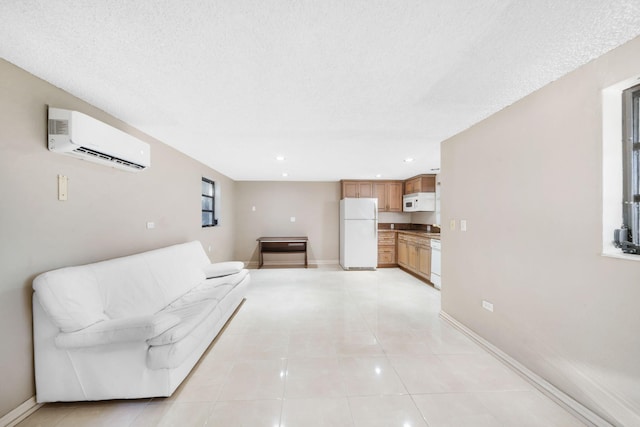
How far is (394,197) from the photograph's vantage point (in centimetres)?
623

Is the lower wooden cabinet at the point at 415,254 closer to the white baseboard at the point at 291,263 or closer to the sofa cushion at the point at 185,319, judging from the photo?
the white baseboard at the point at 291,263

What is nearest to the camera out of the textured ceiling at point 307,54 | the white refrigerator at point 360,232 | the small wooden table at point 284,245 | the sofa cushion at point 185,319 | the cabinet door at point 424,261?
the textured ceiling at point 307,54

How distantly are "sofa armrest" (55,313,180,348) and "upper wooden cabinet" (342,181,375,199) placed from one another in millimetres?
4964

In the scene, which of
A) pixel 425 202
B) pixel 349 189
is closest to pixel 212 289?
pixel 349 189

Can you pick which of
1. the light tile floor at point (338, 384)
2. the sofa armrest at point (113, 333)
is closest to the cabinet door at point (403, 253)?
the light tile floor at point (338, 384)

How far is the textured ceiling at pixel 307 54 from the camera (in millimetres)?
1124

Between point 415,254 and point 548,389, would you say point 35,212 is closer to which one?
point 548,389

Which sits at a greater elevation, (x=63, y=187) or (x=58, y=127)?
(x=58, y=127)

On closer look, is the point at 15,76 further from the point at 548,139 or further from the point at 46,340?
the point at 548,139

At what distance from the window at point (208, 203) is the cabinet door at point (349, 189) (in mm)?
2943

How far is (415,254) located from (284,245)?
3.03m

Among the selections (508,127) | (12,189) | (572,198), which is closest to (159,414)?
(12,189)

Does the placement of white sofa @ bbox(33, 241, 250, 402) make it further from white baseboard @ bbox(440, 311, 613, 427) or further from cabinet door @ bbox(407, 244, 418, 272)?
cabinet door @ bbox(407, 244, 418, 272)

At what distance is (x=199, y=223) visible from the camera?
4180 mm
